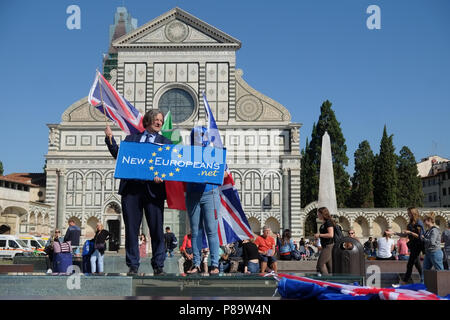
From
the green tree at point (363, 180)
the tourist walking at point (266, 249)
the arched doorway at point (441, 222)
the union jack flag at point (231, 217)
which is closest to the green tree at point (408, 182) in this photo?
the green tree at point (363, 180)

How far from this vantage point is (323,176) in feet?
63.7

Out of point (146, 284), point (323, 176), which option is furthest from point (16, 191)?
point (146, 284)

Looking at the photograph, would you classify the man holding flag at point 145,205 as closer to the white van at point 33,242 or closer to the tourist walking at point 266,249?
the tourist walking at point 266,249

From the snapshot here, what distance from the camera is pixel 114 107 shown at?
9.09 meters

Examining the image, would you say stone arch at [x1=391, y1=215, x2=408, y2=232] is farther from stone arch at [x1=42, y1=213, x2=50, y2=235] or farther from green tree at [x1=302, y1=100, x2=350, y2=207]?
stone arch at [x1=42, y1=213, x2=50, y2=235]

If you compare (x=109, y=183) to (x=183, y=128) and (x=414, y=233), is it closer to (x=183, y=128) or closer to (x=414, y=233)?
(x=183, y=128)

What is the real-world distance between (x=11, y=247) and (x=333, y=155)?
88.3ft

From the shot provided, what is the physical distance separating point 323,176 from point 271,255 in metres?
6.27

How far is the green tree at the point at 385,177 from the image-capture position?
44.2m

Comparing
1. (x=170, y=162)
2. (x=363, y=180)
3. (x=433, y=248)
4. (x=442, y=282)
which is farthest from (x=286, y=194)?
(x=170, y=162)

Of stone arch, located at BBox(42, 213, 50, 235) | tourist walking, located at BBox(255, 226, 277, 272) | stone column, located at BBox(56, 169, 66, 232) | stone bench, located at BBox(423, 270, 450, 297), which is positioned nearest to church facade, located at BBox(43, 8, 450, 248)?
stone column, located at BBox(56, 169, 66, 232)

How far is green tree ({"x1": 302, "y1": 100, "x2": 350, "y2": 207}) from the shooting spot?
146ft

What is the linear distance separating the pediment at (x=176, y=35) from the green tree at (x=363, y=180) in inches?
727

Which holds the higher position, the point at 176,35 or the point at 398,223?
the point at 176,35
